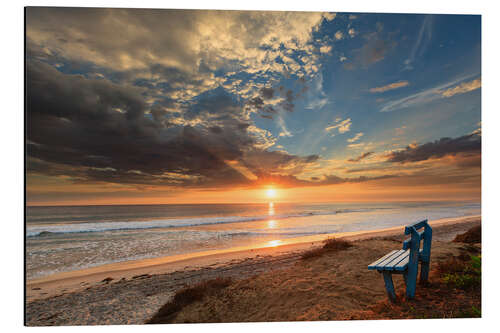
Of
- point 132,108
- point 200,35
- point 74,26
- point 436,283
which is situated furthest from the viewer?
point 132,108

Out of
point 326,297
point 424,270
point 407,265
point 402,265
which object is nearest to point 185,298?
point 326,297

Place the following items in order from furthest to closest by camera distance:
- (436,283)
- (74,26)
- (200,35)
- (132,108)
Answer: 1. (132,108)
2. (200,35)
3. (74,26)
4. (436,283)

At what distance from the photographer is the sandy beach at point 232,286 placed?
3.33m

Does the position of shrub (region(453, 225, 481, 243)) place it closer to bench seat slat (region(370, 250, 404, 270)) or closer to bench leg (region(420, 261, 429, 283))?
bench leg (region(420, 261, 429, 283))

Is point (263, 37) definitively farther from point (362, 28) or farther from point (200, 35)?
point (362, 28)

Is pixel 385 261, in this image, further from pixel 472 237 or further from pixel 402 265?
pixel 472 237

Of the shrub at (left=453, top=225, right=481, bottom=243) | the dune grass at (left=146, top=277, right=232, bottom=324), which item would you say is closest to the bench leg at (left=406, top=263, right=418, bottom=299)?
the dune grass at (left=146, top=277, right=232, bottom=324)

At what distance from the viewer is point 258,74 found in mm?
5043

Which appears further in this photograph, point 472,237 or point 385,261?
point 472,237

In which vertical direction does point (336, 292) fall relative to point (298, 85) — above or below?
below

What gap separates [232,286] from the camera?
13.6 ft

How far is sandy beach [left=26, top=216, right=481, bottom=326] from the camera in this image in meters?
3.33
